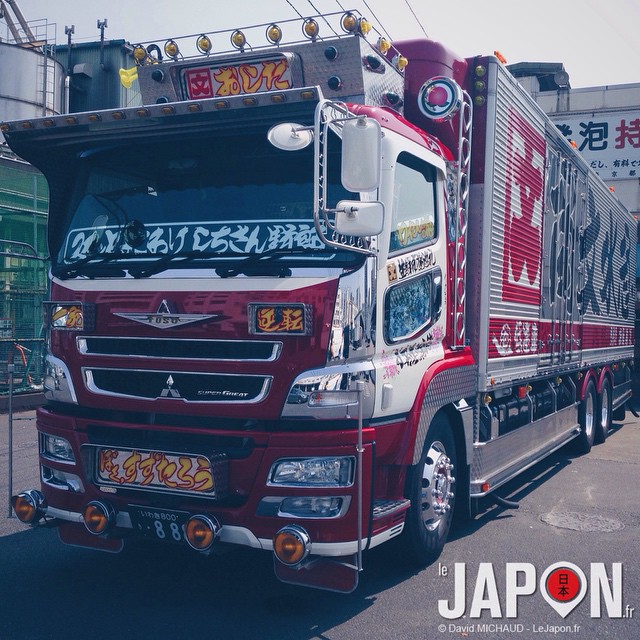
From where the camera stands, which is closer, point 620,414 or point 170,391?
point 170,391

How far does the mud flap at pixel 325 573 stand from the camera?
13.6 ft

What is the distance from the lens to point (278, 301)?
4195mm

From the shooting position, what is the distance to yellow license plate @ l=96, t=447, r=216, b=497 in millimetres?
4281

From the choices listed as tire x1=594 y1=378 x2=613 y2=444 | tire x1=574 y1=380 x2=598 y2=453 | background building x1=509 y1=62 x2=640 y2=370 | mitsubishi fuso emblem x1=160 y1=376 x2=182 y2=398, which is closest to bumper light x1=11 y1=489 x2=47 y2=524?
mitsubishi fuso emblem x1=160 y1=376 x2=182 y2=398

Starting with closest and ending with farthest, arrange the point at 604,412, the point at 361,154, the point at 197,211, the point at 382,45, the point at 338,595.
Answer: the point at 361,154 → the point at 197,211 → the point at 338,595 → the point at 382,45 → the point at 604,412

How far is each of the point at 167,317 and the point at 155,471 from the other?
871 mm

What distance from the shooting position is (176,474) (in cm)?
437

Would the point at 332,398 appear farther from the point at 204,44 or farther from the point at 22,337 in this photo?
the point at 22,337

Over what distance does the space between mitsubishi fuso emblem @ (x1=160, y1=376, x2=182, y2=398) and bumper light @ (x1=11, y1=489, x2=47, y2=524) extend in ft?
3.69

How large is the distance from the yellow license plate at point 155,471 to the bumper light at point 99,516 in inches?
6.1

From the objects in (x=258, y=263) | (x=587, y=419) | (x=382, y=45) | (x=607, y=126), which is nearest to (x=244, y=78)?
(x=382, y=45)

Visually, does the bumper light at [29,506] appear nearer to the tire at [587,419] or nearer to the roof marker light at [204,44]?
the roof marker light at [204,44]

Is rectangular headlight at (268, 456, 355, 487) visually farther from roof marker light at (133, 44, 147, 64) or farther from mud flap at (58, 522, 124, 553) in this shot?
roof marker light at (133, 44, 147, 64)

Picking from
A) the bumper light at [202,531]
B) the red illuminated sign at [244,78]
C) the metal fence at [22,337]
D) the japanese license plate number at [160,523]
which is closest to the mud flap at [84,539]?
the japanese license plate number at [160,523]
